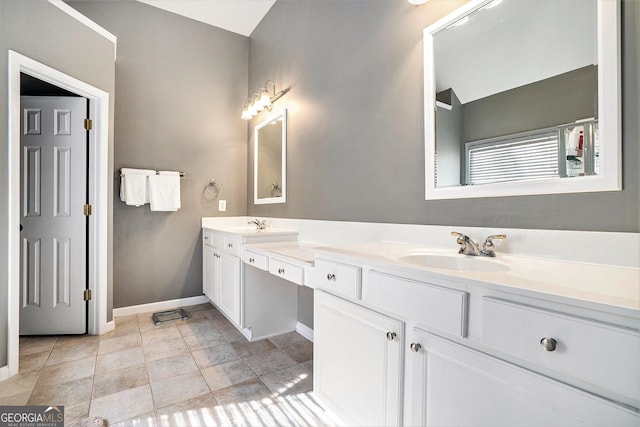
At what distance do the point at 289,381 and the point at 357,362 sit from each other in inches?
29.8

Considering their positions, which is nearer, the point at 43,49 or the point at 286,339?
the point at 43,49

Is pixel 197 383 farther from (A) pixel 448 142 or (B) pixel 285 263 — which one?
(A) pixel 448 142

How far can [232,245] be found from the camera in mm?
2428

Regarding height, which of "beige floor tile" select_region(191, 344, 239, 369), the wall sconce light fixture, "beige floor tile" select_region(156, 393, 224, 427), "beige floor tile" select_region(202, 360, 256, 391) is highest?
the wall sconce light fixture

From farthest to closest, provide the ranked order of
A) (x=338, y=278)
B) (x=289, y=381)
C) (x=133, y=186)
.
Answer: (x=133, y=186) → (x=289, y=381) → (x=338, y=278)

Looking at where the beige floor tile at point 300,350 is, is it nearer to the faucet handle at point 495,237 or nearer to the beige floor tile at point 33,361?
the faucet handle at point 495,237

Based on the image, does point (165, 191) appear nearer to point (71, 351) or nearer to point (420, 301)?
point (71, 351)

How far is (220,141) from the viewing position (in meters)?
3.34

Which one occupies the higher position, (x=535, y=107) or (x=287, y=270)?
(x=535, y=107)

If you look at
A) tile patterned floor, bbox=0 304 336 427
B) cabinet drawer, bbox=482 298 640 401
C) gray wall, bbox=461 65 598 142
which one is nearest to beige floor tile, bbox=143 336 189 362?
tile patterned floor, bbox=0 304 336 427

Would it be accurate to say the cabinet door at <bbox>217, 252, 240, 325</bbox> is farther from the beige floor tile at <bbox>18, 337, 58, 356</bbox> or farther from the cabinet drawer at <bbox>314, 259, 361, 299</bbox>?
the beige floor tile at <bbox>18, 337, 58, 356</bbox>

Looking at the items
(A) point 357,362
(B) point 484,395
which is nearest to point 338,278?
(A) point 357,362

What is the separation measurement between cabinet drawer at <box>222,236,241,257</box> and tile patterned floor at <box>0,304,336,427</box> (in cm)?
69

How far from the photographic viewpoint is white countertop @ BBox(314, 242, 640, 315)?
645 millimetres
